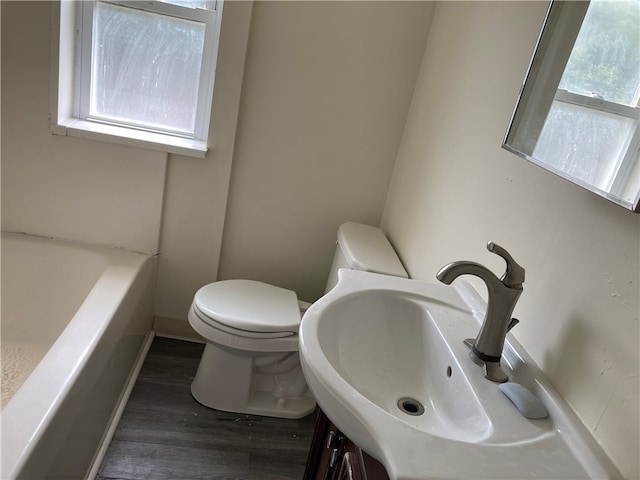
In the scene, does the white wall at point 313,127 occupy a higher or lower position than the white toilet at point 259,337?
higher

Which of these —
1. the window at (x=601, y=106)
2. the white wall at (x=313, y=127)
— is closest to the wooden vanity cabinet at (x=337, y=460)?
the window at (x=601, y=106)

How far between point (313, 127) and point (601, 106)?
1.30m

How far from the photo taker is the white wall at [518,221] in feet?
2.56

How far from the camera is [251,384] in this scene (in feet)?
6.45

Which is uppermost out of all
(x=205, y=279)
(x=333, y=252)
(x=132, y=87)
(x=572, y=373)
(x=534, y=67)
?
(x=534, y=67)

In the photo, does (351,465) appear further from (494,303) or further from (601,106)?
(601,106)

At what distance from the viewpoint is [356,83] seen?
2.01m

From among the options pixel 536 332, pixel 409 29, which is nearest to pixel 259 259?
pixel 409 29

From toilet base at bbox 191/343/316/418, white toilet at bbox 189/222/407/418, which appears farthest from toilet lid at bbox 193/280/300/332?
toilet base at bbox 191/343/316/418

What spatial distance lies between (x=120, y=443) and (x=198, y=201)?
98 cm

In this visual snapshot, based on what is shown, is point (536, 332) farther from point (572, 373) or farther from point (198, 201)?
point (198, 201)

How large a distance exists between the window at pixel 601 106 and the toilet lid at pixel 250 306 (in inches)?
43.3

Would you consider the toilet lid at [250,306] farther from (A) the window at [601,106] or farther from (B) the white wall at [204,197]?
(A) the window at [601,106]

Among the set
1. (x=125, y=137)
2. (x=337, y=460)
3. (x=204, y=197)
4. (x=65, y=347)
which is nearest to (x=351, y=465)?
(x=337, y=460)
